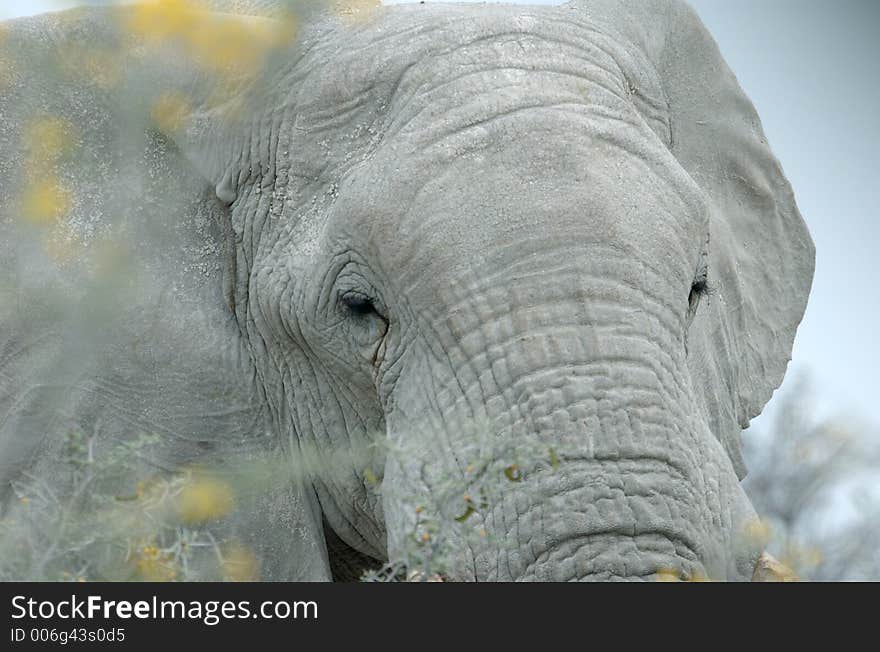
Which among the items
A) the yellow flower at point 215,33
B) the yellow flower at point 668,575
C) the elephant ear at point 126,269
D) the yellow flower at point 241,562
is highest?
the yellow flower at point 215,33

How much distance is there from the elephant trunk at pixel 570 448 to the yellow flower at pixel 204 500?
1.58 ft

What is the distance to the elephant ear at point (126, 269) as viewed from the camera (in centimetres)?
461

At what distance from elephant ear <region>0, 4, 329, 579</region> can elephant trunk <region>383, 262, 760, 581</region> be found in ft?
2.18

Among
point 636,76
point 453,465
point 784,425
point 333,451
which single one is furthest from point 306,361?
point 784,425

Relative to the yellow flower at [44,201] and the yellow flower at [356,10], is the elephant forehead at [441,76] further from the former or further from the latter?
the yellow flower at [44,201]

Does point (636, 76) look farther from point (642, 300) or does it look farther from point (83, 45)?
point (83, 45)

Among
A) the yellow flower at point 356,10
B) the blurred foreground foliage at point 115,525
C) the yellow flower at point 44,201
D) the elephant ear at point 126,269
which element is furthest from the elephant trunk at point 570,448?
the yellow flower at point 44,201

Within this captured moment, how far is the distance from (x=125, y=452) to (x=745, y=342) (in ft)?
7.84

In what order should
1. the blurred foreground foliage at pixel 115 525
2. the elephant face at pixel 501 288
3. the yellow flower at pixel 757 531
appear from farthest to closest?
the yellow flower at pixel 757 531 → the elephant face at pixel 501 288 → the blurred foreground foliage at pixel 115 525

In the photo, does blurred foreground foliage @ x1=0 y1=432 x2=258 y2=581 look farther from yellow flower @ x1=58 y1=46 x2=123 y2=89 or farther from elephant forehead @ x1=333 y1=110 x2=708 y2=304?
yellow flower @ x1=58 y1=46 x2=123 y2=89

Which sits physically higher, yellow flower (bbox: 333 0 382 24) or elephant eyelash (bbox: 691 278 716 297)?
yellow flower (bbox: 333 0 382 24)

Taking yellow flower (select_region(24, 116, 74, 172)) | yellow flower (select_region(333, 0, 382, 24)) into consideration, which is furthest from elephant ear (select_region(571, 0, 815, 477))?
yellow flower (select_region(24, 116, 74, 172))

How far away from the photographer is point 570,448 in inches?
150

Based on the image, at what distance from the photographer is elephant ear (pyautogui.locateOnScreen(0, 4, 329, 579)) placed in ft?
15.1
